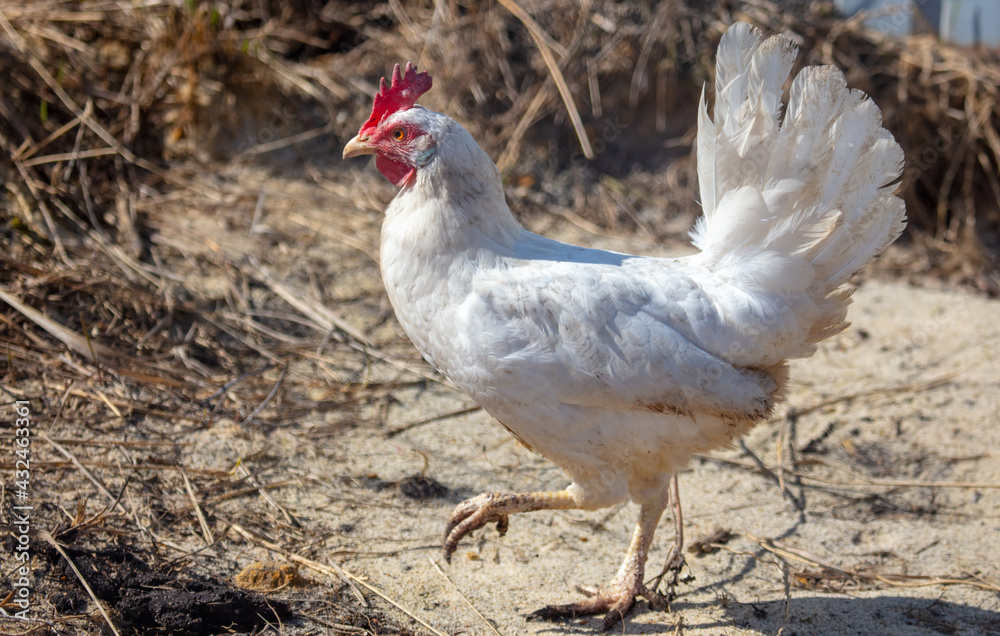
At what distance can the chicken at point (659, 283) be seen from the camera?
2434 millimetres

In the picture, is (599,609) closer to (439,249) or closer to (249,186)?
(439,249)

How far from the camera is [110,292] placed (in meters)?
3.87

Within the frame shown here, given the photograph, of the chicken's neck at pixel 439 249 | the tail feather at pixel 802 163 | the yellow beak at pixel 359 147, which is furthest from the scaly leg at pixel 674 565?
the yellow beak at pixel 359 147

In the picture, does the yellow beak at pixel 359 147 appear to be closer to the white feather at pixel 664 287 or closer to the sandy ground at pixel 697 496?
the white feather at pixel 664 287

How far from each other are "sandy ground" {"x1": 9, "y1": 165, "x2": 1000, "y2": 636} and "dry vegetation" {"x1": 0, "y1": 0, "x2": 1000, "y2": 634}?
7cm

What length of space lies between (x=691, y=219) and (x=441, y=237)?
381cm

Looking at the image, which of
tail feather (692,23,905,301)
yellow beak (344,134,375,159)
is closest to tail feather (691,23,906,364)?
tail feather (692,23,905,301)

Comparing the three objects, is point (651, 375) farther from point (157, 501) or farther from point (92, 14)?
point (92, 14)

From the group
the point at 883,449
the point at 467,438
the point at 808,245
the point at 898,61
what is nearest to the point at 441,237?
the point at 808,245

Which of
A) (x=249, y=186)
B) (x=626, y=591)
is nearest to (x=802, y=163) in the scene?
(x=626, y=591)

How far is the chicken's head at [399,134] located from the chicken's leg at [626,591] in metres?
1.58

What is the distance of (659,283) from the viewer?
102 inches

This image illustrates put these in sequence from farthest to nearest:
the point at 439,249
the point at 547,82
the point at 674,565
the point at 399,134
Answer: the point at 547,82
the point at 674,565
the point at 399,134
the point at 439,249

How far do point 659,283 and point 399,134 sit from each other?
1.06 m
